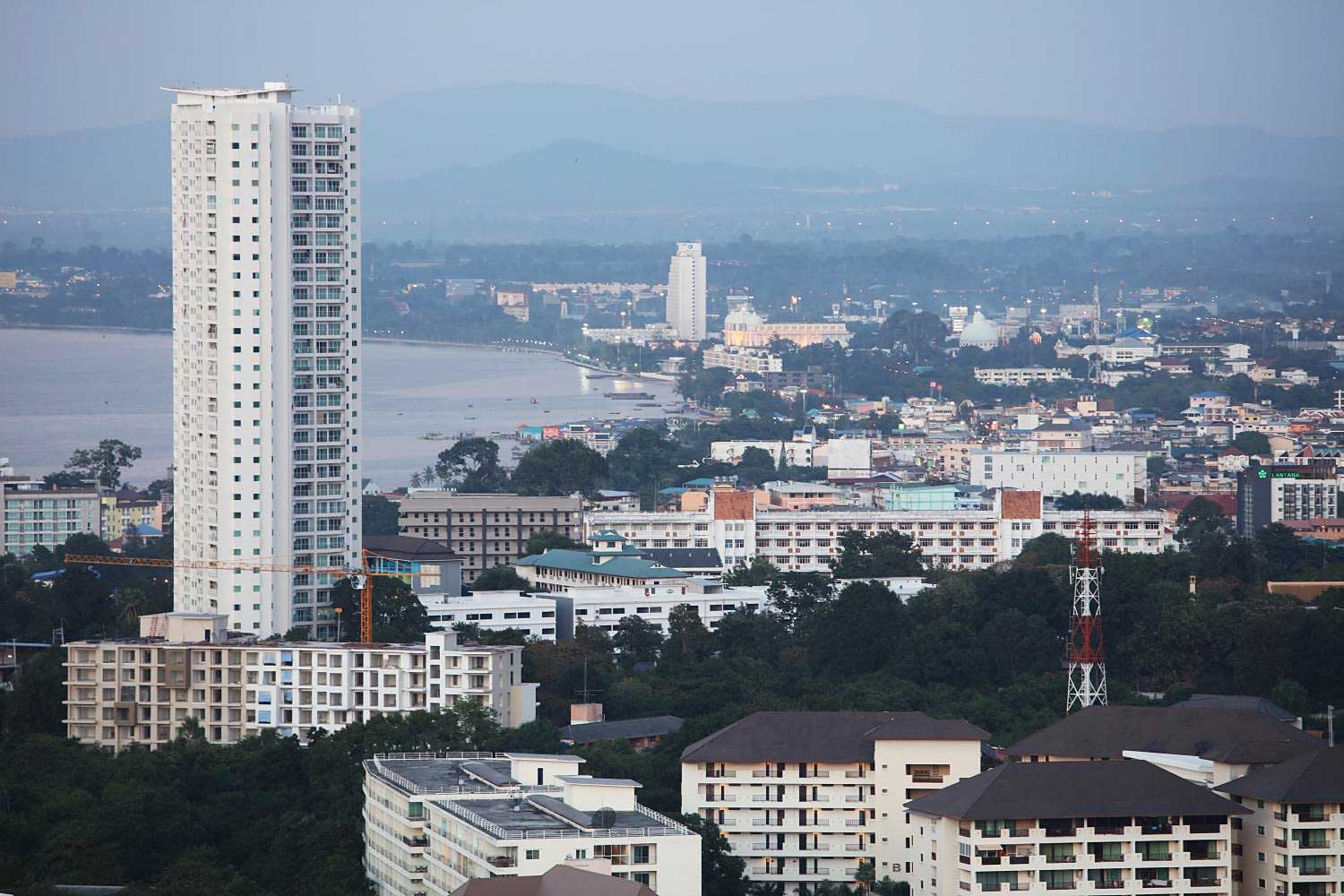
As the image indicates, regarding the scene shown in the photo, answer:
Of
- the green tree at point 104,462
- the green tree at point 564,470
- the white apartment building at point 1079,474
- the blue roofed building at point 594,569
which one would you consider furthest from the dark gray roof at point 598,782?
the green tree at point 104,462

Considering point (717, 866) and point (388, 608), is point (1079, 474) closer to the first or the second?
point (388, 608)

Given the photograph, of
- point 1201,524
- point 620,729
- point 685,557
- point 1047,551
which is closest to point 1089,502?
point 1201,524

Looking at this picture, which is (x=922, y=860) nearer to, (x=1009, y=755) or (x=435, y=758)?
(x=1009, y=755)

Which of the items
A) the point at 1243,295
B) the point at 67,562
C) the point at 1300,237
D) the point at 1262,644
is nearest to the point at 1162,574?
the point at 1262,644

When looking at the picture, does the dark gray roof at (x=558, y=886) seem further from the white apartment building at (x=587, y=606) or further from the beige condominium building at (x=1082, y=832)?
the white apartment building at (x=587, y=606)

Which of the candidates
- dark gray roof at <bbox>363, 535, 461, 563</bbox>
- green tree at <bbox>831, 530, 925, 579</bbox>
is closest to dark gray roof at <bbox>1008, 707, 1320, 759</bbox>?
dark gray roof at <bbox>363, 535, 461, 563</bbox>
